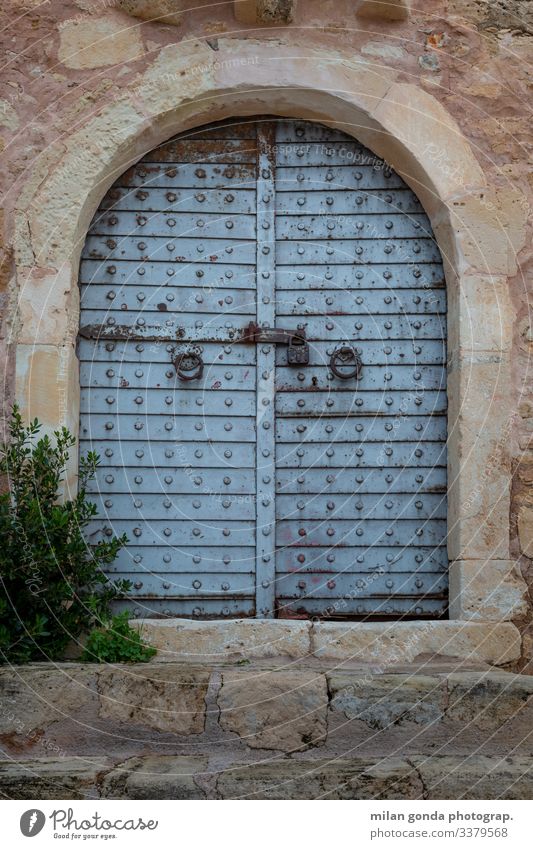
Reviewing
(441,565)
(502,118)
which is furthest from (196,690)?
(502,118)

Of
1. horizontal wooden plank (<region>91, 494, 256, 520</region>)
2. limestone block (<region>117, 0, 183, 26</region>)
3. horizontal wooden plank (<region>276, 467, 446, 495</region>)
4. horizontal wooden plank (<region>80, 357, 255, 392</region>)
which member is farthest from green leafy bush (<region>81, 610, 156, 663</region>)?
limestone block (<region>117, 0, 183, 26</region>)

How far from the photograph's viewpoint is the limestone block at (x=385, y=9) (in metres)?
4.27

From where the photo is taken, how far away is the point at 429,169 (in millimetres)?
4301

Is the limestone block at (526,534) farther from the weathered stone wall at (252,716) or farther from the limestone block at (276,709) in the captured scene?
the limestone block at (276,709)

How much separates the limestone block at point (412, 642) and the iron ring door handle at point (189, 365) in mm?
1261

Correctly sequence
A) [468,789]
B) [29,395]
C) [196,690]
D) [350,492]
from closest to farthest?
1. [468,789]
2. [196,690]
3. [29,395]
4. [350,492]

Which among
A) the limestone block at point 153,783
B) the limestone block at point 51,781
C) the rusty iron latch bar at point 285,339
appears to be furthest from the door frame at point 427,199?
the limestone block at point 153,783

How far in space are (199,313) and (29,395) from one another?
883mm

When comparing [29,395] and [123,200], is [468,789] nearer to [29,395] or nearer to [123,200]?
[29,395]

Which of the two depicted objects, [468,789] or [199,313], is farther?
[199,313]

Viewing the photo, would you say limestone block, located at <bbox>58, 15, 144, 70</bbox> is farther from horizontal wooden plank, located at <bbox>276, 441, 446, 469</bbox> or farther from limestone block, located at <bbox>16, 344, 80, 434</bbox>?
horizontal wooden plank, located at <bbox>276, 441, 446, 469</bbox>

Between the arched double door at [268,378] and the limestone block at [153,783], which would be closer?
the limestone block at [153,783]

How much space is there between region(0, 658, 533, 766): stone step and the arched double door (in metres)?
0.80

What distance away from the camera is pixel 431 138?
4.30 metres
